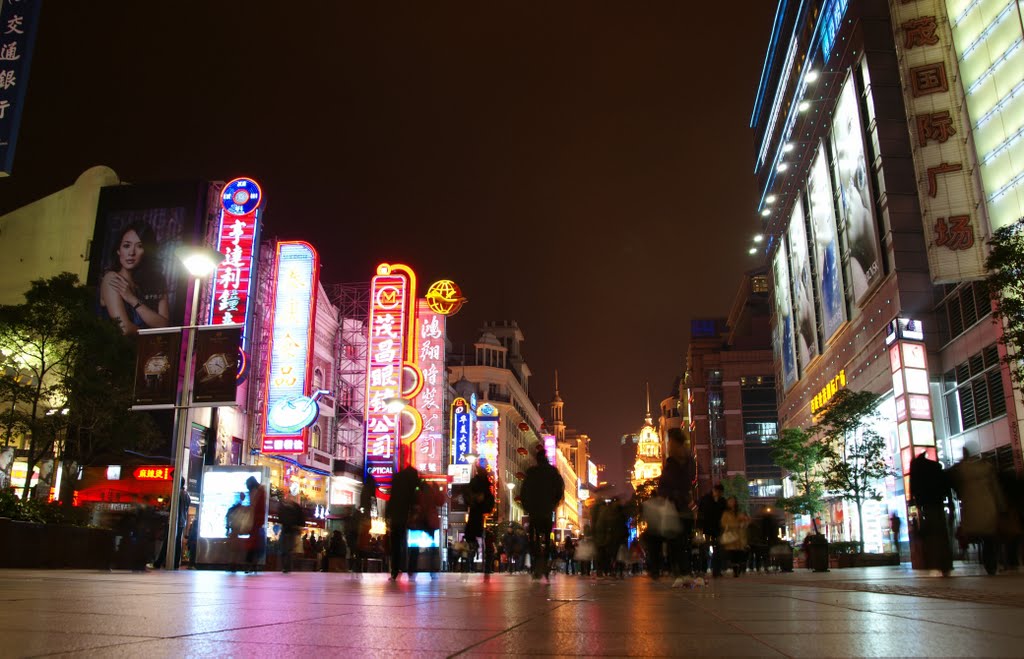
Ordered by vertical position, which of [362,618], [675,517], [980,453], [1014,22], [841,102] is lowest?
[362,618]

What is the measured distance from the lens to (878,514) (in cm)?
4472

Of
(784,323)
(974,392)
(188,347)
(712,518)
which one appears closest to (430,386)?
(784,323)

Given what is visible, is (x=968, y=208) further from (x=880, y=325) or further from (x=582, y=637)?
(x=582, y=637)

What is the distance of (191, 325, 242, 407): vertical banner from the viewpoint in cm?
1977

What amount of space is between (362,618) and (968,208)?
38.0 metres

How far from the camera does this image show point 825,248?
54.7 meters

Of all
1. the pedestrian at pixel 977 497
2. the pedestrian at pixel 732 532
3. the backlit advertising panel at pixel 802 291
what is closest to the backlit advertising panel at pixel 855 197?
the backlit advertising panel at pixel 802 291

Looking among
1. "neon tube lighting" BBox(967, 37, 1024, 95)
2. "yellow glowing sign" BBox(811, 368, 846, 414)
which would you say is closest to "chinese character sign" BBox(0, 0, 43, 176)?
"neon tube lighting" BBox(967, 37, 1024, 95)

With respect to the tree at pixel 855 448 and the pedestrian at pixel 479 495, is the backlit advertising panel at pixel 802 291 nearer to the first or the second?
the tree at pixel 855 448

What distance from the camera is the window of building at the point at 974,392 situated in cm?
3494

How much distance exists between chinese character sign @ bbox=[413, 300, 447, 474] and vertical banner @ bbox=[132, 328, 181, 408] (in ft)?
124

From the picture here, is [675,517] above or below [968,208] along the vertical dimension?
below

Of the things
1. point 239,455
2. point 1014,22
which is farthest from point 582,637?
point 239,455

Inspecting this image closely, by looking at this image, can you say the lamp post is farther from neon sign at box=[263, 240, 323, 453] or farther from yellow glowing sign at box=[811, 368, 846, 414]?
yellow glowing sign at box=[811, 368, 846, 414]
